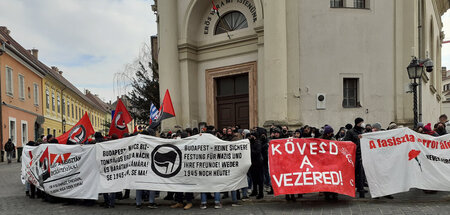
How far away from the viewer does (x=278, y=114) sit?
14.6 metres

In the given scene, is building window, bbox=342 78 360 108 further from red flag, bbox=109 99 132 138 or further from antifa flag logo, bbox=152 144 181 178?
antifa flag logo, bbox=152 144 181 178

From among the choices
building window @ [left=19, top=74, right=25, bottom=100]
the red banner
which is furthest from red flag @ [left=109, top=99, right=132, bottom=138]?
building window @ [left=19, top=74, right=25, bottom=100]

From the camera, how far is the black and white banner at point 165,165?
8195 millimetres

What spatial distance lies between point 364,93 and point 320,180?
8.70 metres

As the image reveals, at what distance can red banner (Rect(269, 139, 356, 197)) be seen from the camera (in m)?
7.75

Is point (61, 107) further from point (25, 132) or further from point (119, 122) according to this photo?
point (119, 122)

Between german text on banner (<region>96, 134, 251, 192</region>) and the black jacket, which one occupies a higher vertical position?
the black jacket

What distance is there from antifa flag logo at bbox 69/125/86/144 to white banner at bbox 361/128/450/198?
7736 millimetres

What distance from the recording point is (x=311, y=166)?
25.9ft

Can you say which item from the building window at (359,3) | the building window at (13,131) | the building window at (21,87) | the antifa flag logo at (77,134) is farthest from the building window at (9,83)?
the building window at (359,3)

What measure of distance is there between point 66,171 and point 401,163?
7.85m

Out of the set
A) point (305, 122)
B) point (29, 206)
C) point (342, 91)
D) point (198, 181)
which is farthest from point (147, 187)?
point (342, 91)

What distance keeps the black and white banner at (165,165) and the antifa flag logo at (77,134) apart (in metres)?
2.07

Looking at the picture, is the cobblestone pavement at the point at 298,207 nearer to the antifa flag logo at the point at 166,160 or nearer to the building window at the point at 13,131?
the antifa flag logo at the point at 166,160
